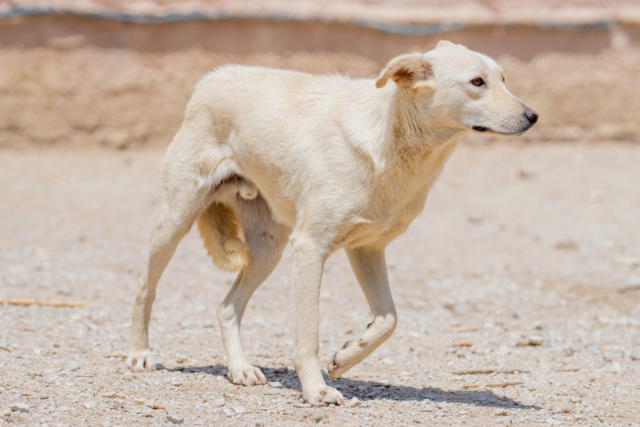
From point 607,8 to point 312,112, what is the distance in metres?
8.66

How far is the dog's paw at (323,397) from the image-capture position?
4031 mm

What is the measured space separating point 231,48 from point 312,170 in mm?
7414

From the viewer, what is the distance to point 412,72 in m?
4.05

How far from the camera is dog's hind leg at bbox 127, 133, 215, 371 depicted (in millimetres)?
4758

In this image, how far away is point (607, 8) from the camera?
38.4ft

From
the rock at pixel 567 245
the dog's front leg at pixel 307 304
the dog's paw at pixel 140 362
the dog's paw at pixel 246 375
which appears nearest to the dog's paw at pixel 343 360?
the dog's front leg at pixel 307 304

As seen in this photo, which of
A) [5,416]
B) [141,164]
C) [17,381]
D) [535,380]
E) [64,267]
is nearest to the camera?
[5,416]

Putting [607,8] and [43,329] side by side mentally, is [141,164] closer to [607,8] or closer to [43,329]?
[43,329]

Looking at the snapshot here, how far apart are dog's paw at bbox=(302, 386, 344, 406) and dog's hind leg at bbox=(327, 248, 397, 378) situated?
0.20 m

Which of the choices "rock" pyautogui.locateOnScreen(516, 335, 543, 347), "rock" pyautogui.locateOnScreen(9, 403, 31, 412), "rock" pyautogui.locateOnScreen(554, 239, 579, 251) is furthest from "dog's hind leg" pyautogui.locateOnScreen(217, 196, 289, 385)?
"rock" pyautogui.locateOnScreen(554, 239, 579, 251)

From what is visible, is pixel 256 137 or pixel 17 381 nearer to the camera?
pixel 17 381

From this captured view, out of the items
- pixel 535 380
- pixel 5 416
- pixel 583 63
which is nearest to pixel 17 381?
pixel 5 416

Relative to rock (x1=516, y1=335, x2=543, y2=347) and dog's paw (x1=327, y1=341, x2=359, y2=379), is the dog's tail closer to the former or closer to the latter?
dog's paw (x1=327, y1=341, x2=359, y2=379)

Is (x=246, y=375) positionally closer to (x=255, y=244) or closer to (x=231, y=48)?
(x=255, y=244)
